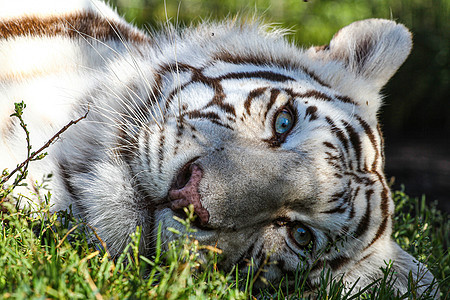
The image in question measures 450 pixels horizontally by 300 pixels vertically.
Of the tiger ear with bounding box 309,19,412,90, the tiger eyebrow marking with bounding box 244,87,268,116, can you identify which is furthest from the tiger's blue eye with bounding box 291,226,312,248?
the tiger ear with bounding box 309,19,412,90

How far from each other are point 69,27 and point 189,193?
4.89 ft

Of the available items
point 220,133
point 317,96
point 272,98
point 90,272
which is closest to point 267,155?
point 220,133

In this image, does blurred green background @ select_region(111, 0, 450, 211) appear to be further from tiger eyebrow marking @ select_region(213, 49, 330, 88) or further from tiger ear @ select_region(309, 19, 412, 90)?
tiger eyebrow marking @ select_region(213, 49, 330, 88)

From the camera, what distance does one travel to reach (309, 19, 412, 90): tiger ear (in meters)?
2.64

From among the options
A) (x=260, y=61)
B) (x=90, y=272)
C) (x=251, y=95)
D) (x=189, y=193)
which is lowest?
(x=90, y=272)

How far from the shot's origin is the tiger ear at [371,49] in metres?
2.64

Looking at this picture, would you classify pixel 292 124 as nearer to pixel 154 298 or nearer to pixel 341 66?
pixel 341 66

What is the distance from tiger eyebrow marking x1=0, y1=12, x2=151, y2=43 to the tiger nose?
1088 millimetres

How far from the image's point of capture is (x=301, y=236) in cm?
214

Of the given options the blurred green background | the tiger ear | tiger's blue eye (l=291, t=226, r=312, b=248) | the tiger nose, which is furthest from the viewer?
the blurred green background

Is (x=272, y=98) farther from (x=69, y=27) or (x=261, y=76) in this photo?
(x=69, y=27)

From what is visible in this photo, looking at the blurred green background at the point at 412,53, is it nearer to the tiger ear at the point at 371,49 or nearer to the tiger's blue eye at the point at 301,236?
the tiger ear at the point at 371,49

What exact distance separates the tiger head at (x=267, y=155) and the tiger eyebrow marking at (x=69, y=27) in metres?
0.28

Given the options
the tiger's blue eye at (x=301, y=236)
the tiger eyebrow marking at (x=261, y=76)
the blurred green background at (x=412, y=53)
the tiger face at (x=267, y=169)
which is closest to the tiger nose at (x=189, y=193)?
the tiger face at (x=267, y=169)
